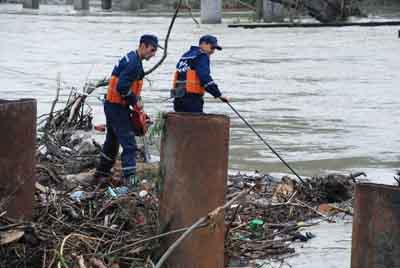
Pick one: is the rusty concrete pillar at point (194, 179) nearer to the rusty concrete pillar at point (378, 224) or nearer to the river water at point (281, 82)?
the rusty concrete pillar at point (378, 224)

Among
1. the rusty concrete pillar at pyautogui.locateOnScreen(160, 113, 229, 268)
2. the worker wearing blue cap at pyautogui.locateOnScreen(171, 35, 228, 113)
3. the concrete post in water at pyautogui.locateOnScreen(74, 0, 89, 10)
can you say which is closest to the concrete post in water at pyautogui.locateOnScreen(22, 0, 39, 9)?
the concrete post in water at pyautogui.locateOnScreen(74, 0, 89, 10)

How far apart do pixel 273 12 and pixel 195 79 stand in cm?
4967

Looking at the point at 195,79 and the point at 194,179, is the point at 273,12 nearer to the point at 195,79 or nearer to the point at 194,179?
the point at 195,79

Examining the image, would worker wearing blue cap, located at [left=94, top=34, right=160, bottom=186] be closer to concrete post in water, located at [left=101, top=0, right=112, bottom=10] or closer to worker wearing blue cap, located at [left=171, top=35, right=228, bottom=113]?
worker wearing blue cap, located at [left=171, top=35, right=228, bottom=113]

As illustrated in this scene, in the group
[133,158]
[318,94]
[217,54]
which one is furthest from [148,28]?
[133,158]

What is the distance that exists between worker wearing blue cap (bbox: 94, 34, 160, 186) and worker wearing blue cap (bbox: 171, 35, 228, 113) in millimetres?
1303

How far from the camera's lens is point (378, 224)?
5.67 m

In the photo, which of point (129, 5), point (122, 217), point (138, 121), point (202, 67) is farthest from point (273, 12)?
point (122, 217)

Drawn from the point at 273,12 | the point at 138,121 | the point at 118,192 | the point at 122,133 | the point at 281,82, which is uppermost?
the point at 138,121

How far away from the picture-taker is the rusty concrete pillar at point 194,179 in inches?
248

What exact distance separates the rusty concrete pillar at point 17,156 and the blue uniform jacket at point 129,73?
2.76 metres

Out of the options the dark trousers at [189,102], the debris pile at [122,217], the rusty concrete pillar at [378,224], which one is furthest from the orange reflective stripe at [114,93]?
the rusty concrete pillar at [378,224]

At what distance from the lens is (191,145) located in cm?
629

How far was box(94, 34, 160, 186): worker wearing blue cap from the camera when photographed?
9398 mm
